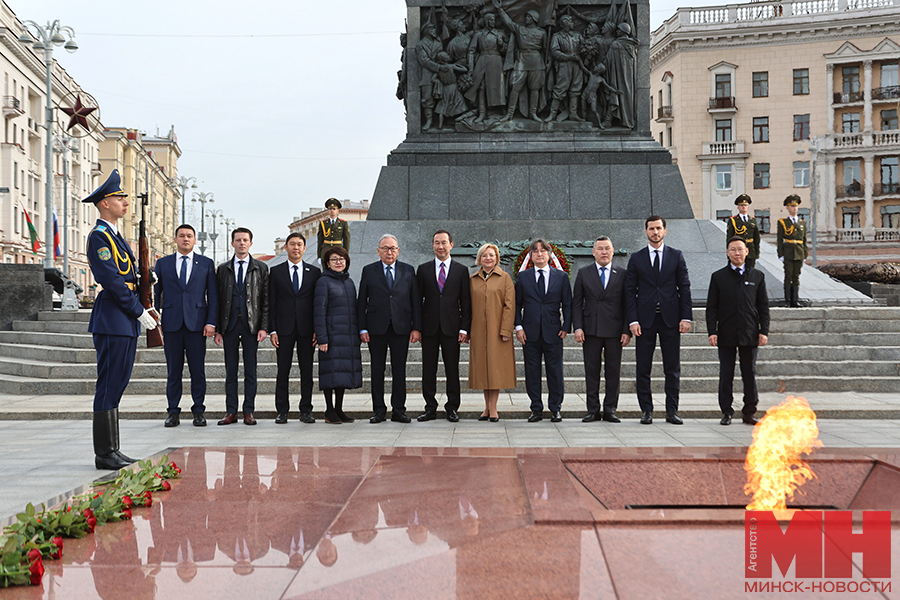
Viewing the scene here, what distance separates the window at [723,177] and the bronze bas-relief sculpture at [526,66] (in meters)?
39.7

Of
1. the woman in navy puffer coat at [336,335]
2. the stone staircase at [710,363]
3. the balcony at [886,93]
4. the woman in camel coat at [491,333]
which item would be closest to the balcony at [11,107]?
the stone staircase at [710,363]

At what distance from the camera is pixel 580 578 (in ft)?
8.98

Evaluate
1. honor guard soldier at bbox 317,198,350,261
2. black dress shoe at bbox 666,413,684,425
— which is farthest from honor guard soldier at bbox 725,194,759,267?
honor guard soldier at bbox 317,198,350,261

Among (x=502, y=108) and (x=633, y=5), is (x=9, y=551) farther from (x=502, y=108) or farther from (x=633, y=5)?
(x=633, y=5)

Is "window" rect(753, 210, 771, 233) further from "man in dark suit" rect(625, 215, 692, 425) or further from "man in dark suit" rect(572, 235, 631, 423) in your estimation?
"man in dark suit" rect(572, 235, 631, 423)

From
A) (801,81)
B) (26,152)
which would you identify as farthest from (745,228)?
(26,152)

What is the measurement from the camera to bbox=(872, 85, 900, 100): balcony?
49938 millimetres

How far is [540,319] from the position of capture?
26.8 feet

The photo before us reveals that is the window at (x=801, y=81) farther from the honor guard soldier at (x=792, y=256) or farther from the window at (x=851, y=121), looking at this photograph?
the honor guard soldier at (x=792, y=256)

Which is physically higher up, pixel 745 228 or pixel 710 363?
pixel 745 228

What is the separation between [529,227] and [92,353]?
7566 millimetres

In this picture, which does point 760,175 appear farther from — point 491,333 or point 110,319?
point 110,319

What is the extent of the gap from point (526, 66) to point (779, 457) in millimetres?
11775

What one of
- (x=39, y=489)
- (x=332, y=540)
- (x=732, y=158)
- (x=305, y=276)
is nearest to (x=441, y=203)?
(x=305, y=276)
